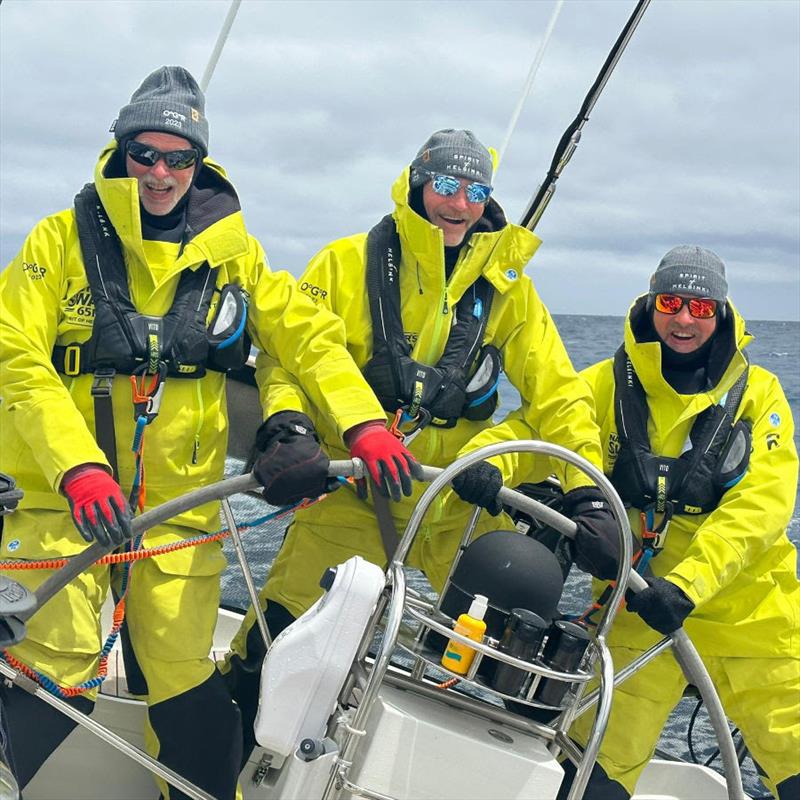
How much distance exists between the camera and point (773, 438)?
342 cm

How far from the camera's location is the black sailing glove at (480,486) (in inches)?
113

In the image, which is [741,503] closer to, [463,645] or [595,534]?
[595,534]

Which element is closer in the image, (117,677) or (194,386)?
(194,386)

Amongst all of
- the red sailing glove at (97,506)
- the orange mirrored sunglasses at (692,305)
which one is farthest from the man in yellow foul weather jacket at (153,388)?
the orange mirrored sunglasses at (692,305)

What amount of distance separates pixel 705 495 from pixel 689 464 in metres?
0.10

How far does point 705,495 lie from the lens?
336cm

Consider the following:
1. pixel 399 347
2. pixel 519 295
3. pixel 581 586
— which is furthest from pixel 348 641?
pixel 581 586

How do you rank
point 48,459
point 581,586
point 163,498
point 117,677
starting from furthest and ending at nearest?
point 581,586 → point 117,677 → point 163,498 → point 48,459

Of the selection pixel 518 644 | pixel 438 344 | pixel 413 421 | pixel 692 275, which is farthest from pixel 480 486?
pixel 692 275

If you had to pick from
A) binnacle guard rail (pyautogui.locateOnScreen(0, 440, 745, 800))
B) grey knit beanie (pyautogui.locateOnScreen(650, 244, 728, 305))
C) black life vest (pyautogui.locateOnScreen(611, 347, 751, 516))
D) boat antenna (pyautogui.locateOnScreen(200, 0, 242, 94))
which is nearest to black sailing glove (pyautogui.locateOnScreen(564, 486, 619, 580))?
binnacle guard rail (pyautogui.locateOnScreen(0, 440, 745, 800))

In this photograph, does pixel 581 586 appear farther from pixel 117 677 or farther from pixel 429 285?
pixel 429 285

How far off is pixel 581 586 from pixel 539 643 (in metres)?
4.92

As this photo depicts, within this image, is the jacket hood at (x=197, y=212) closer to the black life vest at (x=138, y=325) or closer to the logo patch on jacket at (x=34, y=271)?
the black life vest at (x=138, y=325)

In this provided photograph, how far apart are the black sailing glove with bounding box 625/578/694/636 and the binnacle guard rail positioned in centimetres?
7
